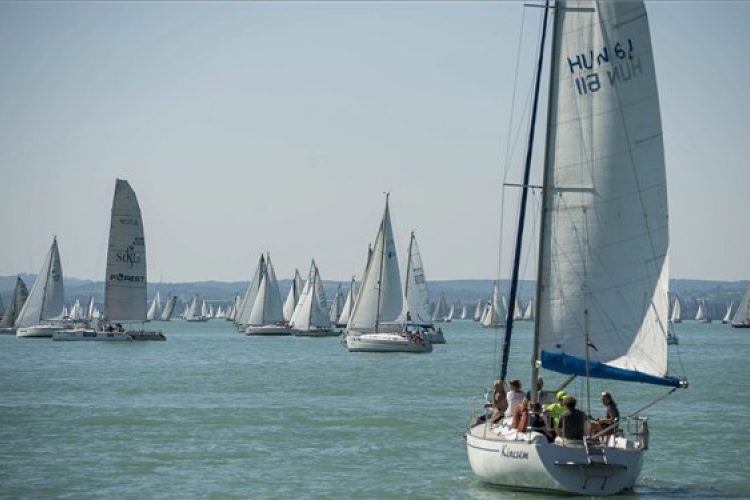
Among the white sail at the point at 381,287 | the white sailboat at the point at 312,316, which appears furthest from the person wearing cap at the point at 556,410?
the white sailboat at the point at 312,316

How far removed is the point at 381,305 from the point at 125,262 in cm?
1856

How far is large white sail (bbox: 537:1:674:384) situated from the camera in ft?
86.9

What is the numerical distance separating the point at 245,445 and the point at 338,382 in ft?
88.0

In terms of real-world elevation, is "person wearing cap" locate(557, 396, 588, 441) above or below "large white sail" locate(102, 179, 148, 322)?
below

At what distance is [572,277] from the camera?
2697 centimetres

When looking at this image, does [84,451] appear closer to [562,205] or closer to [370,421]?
[370,421]

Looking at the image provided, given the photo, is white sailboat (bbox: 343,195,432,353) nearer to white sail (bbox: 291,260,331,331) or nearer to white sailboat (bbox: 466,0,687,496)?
white sail (bbox: 291,260,331,331)

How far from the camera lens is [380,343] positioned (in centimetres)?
9062

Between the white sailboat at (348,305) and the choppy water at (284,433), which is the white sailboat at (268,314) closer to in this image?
the white sailboat at (348,305)

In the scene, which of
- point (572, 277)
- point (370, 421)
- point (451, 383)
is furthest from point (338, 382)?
point (572, 277)

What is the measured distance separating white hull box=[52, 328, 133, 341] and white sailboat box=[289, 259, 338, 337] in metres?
28.8

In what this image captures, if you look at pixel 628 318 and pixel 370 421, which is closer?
pixel 628 318

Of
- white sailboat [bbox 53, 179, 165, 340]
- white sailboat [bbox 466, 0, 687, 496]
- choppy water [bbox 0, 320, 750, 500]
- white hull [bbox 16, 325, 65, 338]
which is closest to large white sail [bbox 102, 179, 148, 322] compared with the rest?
white sailboat [bbox 53, 179, 165, 340]

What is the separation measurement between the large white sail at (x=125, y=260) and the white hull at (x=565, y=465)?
7174 cm
